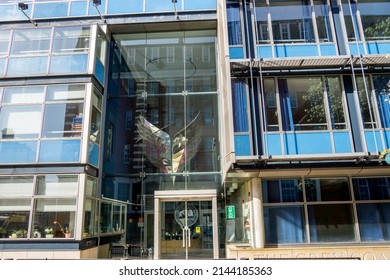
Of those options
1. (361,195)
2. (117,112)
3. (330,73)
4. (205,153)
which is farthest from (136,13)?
(361,195)

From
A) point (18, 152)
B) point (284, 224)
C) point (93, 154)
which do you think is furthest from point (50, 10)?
point (284, 224)

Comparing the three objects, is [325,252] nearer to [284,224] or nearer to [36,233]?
[284,224]

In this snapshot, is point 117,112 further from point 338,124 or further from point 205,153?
point 338,124

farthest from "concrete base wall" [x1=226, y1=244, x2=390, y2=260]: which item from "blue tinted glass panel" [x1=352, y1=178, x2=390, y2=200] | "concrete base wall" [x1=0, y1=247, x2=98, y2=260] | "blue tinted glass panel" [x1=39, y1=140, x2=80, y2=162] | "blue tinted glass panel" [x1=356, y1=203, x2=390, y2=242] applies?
"blue tinted glass panel" [x1=39, y1=140, x2=80, y2=162]


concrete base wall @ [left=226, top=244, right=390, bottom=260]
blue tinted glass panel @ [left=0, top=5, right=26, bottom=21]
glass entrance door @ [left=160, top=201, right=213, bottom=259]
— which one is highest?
blue tinted glass panel @ [left=0, top=5, right=26, bottom=21]

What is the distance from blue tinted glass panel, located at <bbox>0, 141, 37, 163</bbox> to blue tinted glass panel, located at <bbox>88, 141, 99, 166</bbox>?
74.9 inches

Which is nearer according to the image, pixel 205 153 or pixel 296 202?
pixel 296 202

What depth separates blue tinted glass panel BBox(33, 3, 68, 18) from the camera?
14.6m

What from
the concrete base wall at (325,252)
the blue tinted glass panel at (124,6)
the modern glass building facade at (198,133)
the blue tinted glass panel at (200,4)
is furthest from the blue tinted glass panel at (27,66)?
the concrete base wall at (325,252)

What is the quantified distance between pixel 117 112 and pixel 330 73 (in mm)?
8785

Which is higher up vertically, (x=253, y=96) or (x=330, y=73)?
(x=330, y=73)

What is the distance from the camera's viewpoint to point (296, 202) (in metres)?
11.1

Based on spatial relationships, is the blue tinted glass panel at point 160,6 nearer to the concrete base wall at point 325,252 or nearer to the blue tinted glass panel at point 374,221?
the concrete base wall at point 325,252

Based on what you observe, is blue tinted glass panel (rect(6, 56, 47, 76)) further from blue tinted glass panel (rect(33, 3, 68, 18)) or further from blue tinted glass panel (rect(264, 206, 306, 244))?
blue tinted glass panel (rect(264, 206, 306, 244))
